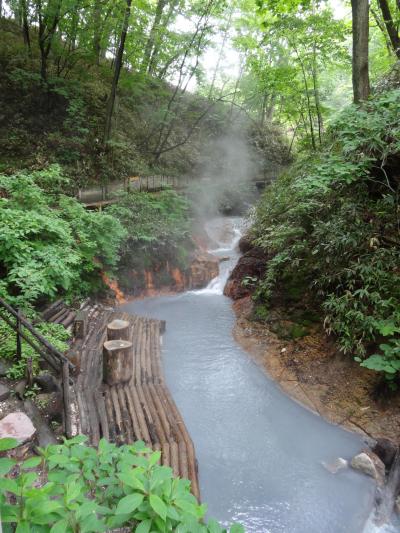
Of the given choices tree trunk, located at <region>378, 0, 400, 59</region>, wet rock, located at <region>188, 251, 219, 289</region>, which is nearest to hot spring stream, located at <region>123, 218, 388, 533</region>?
wet rock, located at <region>188, 251, 219, 289</region>

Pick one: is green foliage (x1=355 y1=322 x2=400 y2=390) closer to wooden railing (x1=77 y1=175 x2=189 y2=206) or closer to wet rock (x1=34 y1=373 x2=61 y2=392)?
wet rock (x1=34 y1=373 x2=61 y2=392)

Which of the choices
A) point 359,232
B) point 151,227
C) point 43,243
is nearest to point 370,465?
point 359,232

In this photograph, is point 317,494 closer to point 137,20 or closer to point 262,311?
point 262,311

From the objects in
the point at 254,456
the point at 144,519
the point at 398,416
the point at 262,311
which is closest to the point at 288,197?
the point at 262,311

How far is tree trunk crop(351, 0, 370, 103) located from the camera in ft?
26.8

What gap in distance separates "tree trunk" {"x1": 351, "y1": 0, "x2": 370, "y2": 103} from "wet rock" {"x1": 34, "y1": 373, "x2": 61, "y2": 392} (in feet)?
28.4

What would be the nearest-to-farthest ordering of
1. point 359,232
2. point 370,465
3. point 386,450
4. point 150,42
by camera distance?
point 370,465 < point 386,450 < point 359,232 < point 150,42

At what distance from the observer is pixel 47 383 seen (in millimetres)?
5242

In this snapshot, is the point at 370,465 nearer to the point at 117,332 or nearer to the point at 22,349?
the point at 117,332

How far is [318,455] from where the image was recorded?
5.78m

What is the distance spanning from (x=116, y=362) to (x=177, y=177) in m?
13.6

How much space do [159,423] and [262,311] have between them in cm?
473

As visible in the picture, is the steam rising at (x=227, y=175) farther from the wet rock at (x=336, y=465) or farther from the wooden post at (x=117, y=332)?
the wet rock at (x=336, y=465)

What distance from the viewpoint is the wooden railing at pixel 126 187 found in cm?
1258
